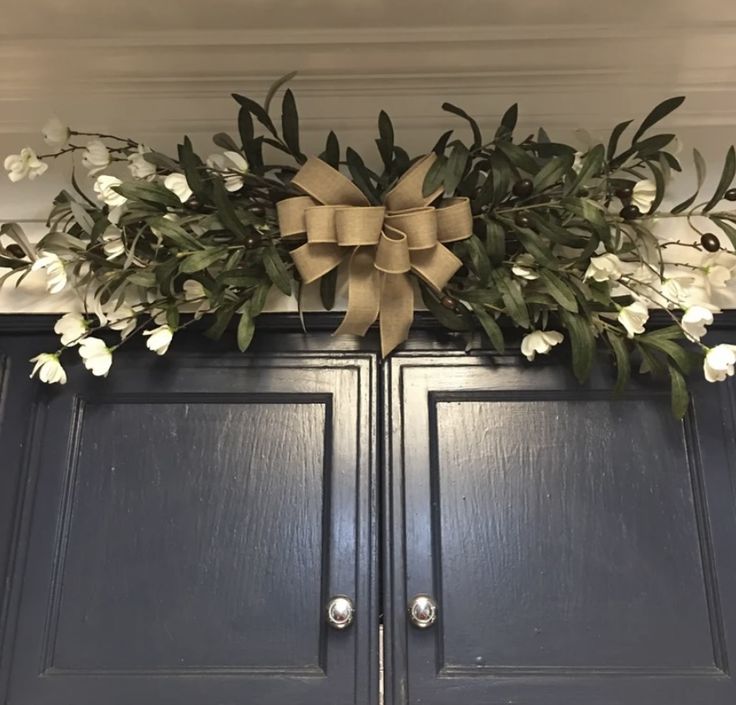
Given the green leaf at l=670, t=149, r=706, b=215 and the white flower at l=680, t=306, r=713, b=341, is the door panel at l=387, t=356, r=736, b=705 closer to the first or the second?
the white flower at l=680, t=306, r=713, b=341

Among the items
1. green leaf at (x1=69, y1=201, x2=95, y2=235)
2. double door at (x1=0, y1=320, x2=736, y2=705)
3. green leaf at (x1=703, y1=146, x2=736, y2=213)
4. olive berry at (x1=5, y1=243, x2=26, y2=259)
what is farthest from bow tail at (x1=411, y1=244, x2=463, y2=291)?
olive berry at (x1=5, y1=243, x2=26, y2=259)

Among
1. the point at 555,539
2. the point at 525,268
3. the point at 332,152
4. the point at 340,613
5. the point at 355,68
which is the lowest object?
the point at 340,613

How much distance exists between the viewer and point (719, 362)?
3.86 ft

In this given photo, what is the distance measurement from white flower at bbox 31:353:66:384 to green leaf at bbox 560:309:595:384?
83 cm

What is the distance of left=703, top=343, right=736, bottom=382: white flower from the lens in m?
1.18

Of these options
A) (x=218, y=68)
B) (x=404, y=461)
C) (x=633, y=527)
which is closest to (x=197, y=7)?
(x=218, y=68)

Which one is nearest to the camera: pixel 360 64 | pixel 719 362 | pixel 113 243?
pixel 719 362

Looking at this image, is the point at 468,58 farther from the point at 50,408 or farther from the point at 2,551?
the point at 2,551

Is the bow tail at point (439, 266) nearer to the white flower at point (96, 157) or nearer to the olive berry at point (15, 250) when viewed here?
the white flower at point (96, 157)

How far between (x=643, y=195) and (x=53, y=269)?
3.22 ft

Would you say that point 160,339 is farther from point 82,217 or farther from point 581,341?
point 581,341

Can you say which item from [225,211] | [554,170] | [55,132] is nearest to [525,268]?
[554,170]

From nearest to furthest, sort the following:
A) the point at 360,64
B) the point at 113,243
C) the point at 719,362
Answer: the point at 719,362, the point at 113,243, the point at 360,64

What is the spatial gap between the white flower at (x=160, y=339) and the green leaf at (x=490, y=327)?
50 centimetres
